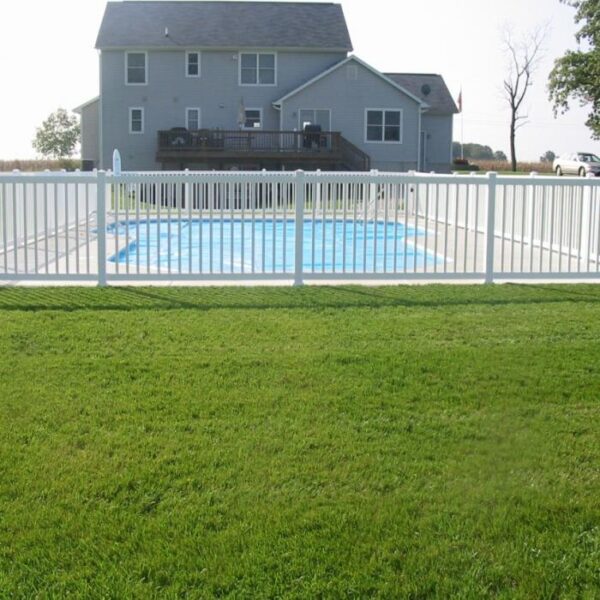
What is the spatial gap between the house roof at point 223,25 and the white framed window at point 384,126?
2.95 m

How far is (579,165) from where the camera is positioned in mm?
43438

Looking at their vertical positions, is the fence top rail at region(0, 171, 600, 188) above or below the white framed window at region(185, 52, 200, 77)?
below

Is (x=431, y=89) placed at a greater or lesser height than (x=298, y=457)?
greater

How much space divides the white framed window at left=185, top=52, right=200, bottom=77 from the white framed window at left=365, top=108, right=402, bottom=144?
283 inches

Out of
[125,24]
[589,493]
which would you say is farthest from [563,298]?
[125,24]

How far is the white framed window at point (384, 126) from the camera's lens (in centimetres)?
3884

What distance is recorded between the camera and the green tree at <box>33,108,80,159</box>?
183ft

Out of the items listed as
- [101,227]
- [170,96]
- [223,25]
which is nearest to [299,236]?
[101,227]

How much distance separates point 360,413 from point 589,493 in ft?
4.89

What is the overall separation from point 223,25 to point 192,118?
428 cm

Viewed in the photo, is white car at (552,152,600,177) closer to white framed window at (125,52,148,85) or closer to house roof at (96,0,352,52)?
house roof at (96,0,352,52)

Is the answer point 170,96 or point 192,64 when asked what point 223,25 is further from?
point 170,96

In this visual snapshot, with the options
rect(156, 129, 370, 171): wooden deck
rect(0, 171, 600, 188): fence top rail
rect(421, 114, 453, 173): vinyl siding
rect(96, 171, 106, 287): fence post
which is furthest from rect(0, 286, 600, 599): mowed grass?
rect(421, 114, 453, 173): vinyl siding

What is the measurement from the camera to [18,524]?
397 centimetres
